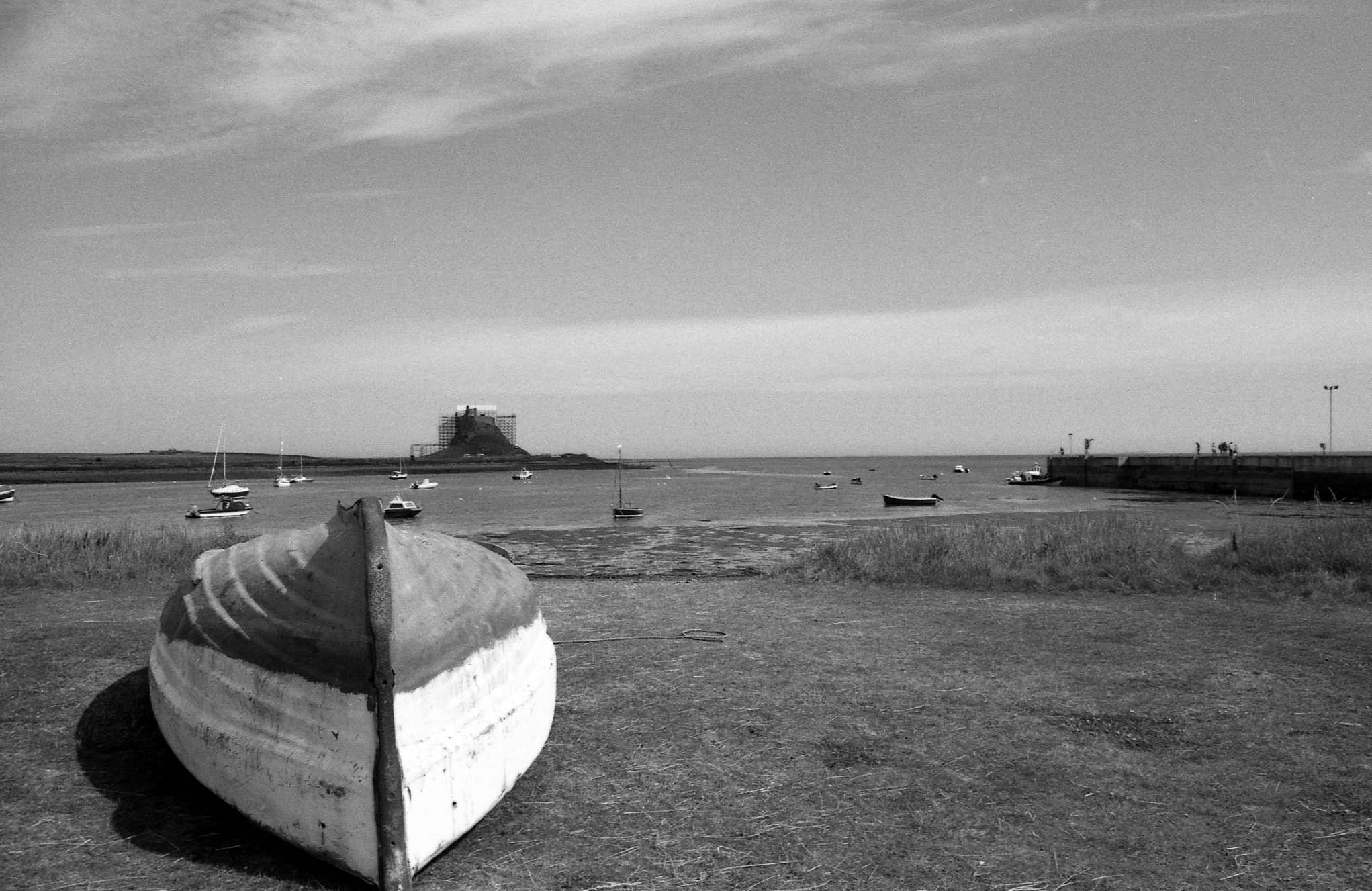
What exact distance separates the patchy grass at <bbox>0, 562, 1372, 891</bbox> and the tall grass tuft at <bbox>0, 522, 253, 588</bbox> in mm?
4227

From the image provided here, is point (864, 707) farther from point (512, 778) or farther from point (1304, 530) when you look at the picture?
point (1304, 530)

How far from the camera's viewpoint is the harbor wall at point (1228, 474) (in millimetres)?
53906

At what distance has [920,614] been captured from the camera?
11.0 m

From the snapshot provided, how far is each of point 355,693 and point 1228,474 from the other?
7760 cm

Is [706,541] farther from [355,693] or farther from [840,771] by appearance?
[355,693]

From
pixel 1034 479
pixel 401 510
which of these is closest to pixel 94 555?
pixel 401 510

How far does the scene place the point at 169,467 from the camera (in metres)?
151

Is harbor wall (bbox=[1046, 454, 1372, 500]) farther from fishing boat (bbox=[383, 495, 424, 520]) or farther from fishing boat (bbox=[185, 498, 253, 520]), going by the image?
fishing boat (bbox=[185, 498, 253, 520])

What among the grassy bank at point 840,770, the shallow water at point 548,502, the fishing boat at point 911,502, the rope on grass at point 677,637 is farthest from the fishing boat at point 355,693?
the fishing boat at point 911,502

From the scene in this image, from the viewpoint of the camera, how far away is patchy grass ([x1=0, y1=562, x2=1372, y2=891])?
170 inches

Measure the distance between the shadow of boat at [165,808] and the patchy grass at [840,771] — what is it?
2 centimetres

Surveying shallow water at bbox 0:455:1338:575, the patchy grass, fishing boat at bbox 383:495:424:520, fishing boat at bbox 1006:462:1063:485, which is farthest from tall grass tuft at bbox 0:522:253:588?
fishing boat at bbox 1006:462:1063:485

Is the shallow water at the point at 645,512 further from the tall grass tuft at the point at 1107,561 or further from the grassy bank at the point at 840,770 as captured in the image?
the tall grass tuft at the point at 1107,561

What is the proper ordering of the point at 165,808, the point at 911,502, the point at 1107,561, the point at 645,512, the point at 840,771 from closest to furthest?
the point at 165,808
the point at 840,771
the point at 1107,561
the point at 645,512
the point at 911,502
